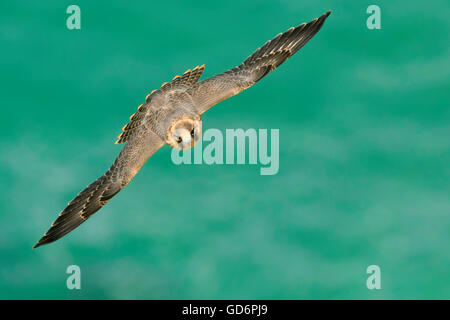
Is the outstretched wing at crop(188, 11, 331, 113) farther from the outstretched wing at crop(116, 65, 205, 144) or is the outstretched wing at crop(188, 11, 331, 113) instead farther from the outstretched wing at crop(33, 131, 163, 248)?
the outstretched wing at crop(33, 131, 163, 248)

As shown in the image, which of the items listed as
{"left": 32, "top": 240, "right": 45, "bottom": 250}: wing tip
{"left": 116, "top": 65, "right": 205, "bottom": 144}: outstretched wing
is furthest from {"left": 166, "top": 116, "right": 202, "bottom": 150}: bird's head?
{"left": 32, "top": 240, "right": 45, "bottom": 250}: wing tip

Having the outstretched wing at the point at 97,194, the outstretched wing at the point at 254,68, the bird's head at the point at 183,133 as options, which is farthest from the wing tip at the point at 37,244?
the outstretched wing at the point at 254,68

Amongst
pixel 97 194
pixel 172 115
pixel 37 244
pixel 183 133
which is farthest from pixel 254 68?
pixel 37 244

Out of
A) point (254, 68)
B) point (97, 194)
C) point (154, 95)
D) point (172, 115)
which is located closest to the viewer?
point (97, 194)

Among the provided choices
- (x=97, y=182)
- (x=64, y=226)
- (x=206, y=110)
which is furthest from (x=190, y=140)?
(x=64, y=226)

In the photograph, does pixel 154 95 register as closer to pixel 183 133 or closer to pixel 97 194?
pixel 183 133

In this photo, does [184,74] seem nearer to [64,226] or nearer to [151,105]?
[151,105]

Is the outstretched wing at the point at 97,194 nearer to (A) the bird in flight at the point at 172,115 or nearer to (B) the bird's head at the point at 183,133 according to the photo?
(A) the bird in flight at the point at 172,115
